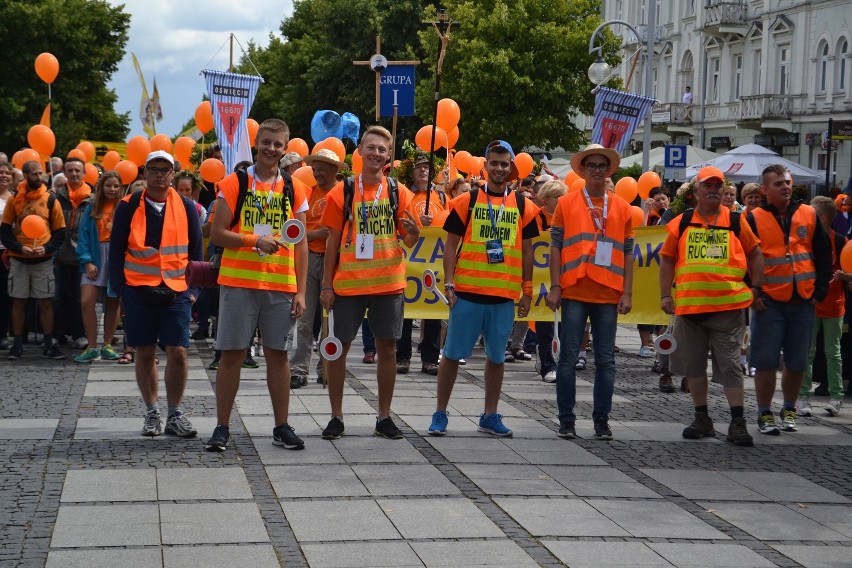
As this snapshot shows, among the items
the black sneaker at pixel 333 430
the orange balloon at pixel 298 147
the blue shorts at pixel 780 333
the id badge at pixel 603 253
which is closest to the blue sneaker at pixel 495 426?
the black sneaker at pixel 333 430

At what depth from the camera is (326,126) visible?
2284cm

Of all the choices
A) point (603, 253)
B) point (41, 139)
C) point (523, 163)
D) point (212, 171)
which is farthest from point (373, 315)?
point (41, 139)

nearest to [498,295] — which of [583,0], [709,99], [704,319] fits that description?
[704,319]

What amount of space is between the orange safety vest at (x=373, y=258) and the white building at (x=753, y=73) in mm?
30949

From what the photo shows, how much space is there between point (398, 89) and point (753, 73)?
35.4 m

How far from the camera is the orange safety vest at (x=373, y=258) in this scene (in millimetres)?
8734

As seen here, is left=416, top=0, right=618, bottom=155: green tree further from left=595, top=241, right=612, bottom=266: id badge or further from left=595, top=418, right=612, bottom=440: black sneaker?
left=595, top=418, right=612, bottom=440: black sneaker

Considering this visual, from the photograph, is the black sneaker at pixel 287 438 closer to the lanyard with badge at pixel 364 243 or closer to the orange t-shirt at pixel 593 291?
the lanyard with badge at pixel 364 243

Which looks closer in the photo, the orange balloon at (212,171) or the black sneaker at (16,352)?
the black sneaker at (16,352)

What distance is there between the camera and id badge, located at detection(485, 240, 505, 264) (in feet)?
29.7

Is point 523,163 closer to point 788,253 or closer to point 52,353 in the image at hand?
point 52,353

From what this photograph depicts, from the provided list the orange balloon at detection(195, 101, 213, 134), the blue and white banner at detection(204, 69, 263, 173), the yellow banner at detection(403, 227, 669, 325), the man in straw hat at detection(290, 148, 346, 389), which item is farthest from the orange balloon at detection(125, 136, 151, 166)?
the man in straw hat at detection(290, 148, 346, 389)

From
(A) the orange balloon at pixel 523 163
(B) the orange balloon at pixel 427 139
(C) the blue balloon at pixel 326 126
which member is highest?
(C) the blue balloon at pixel 326 126

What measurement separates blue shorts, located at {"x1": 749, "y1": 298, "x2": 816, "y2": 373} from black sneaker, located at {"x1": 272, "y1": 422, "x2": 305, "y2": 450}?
142 inches
